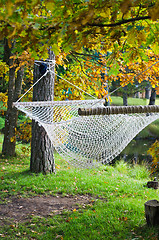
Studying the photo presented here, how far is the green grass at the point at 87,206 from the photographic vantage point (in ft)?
7.92

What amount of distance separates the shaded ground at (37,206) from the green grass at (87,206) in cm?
10

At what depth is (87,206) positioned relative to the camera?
306 centimetres

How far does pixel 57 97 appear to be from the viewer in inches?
188

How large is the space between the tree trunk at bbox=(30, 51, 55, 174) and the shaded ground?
0.82 metres

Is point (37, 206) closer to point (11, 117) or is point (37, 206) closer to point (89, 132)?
point (89, 132)

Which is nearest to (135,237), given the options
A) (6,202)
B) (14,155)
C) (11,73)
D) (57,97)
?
(6,202)

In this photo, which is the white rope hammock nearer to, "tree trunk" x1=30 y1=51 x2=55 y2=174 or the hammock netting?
the hammock netting

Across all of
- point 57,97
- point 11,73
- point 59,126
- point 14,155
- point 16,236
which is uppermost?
point 11,73

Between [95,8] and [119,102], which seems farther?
[119,102]

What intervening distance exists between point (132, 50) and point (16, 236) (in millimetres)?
1844

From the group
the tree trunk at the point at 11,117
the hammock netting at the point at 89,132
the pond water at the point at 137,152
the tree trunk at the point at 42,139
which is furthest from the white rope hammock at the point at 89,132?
the pond water at the point at 137,152

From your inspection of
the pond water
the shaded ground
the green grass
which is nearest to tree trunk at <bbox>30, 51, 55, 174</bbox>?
the green grass

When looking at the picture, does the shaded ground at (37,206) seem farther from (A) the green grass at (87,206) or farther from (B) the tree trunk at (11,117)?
(B) the tree trunk at (11,117)

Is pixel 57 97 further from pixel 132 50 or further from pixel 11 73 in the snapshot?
pixel 132 50
